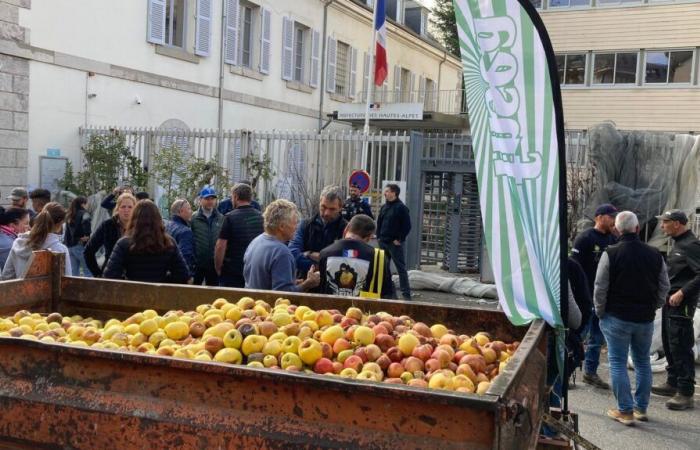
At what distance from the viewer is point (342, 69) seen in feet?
81.5

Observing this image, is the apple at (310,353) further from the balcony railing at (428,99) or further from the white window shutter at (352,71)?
the balcony railing at (428,99)

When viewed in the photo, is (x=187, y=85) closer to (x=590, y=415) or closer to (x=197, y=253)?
(x=197, y=253)

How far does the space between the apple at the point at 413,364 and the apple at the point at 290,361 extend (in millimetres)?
473

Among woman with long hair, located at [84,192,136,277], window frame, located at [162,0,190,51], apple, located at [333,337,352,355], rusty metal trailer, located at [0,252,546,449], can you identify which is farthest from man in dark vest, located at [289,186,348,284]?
window frame, located at [162,0,190,51]

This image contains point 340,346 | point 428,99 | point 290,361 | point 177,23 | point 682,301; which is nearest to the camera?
point 290,361

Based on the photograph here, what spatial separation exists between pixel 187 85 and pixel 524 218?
1518 centimetres

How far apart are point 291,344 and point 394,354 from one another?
48 cm

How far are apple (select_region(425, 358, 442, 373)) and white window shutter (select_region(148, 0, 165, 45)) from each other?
47.9ft

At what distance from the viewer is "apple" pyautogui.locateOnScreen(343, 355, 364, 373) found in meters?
3.06

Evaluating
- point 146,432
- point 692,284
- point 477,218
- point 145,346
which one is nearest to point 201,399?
point 146,432

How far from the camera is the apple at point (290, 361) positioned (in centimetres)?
304

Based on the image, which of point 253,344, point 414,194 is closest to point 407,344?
point 253,344

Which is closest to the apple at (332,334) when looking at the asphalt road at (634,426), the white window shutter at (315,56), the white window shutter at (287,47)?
the asphalt road at (634,426)

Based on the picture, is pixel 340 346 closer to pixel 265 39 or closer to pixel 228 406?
pixel 228 406
